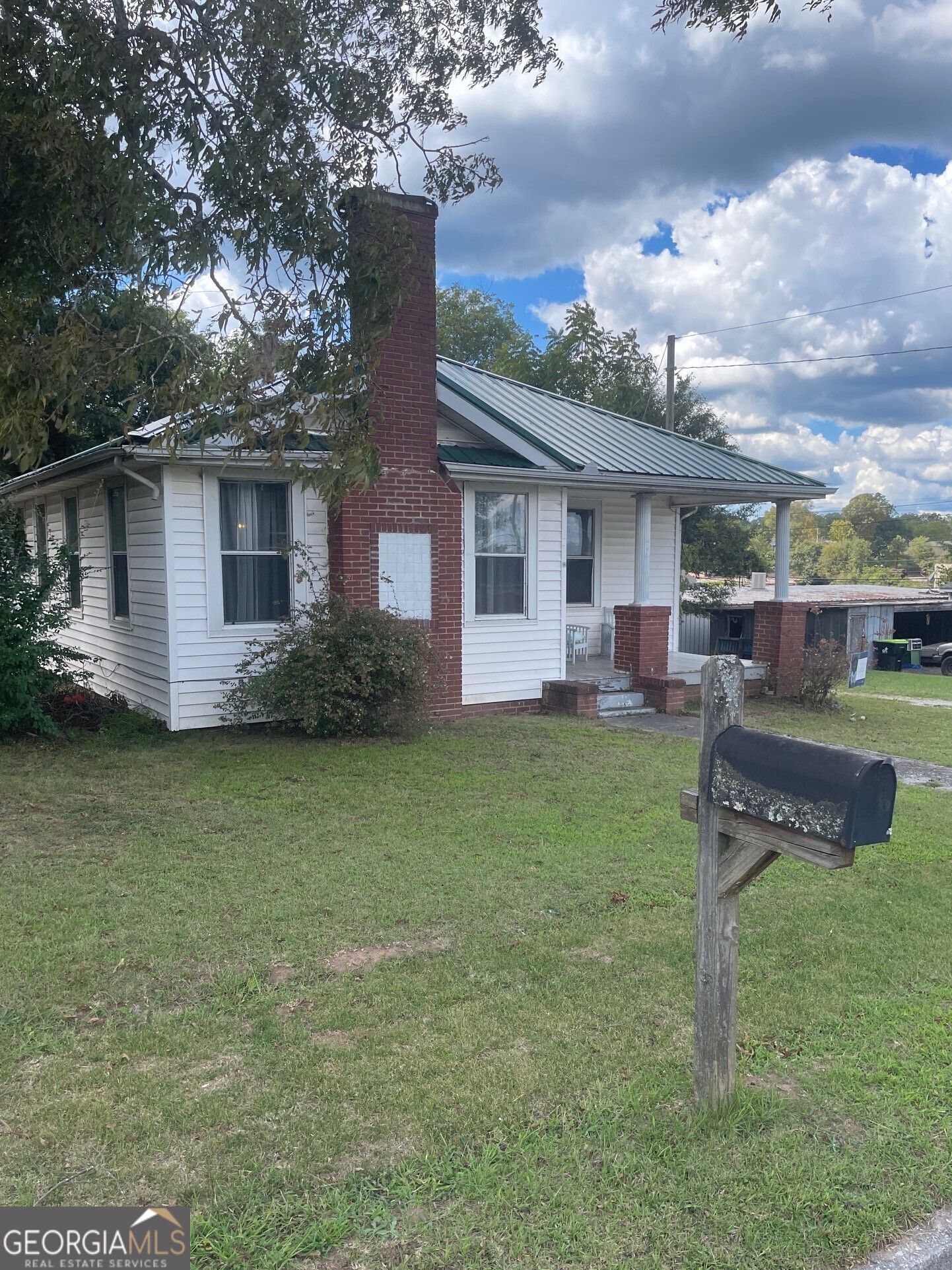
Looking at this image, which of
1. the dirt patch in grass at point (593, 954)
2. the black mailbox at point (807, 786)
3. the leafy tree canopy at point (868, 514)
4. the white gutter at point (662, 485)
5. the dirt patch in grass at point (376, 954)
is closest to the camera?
the black mailbox at point (807, 786)

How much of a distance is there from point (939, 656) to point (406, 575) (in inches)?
966

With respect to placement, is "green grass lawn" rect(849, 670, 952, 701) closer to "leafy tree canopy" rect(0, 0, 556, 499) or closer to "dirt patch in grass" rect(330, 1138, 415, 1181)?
"leafy tree canopy" rect(0, 0, 556, 499)

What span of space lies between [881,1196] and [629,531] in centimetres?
1285

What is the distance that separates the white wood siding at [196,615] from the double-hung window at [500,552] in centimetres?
251

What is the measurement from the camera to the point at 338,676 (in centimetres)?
955

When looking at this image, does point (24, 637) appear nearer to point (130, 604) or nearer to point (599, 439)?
point (130, 604)

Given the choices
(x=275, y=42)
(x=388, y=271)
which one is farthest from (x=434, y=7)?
(x=388, y=271)

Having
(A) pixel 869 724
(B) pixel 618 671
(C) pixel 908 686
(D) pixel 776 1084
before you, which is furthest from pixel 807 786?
(C) pixel 908 686

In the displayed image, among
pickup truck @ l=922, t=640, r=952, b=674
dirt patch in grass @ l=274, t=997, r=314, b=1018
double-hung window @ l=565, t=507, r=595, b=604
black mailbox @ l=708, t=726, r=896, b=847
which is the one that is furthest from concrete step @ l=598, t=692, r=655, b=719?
pickup truck @ l=922, t=640, r=952, b=674

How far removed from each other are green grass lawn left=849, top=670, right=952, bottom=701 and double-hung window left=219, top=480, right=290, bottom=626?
37.2 ft

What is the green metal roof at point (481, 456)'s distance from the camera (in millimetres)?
11398

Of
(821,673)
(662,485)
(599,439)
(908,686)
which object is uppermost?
(599,439)

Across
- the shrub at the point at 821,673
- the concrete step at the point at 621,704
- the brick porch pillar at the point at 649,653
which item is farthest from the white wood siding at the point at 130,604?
the shrub at the point at 821,673

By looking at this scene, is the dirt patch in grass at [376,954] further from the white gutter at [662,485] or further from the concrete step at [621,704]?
the concrete step at [621,704]
